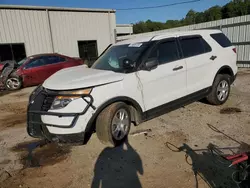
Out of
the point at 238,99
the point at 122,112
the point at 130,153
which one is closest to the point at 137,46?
the point at 122,112

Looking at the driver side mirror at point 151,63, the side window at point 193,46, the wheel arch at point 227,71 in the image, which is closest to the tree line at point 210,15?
the wheel arch at point 227,71

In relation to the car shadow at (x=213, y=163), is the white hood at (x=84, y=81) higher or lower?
higher

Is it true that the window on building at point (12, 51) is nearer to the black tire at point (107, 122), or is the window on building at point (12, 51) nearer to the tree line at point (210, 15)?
the black tire at point (107, 122)

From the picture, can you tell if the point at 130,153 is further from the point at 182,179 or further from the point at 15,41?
the point at 15,41

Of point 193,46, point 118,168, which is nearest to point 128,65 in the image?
point 118,168

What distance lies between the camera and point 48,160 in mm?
3428

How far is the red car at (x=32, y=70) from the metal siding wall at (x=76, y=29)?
559 cm

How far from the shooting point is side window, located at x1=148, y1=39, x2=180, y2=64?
4059 millimetres

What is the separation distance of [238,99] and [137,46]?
3.56 metres

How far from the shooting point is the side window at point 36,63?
9.73 meters

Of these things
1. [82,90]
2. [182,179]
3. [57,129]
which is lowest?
[182,179]

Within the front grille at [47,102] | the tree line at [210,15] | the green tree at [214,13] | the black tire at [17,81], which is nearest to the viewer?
the front grille at [47,102]

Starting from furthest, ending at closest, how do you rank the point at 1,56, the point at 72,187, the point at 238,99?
1. the point at 1,56
2. the point at 238,99
3. the point at 72,187

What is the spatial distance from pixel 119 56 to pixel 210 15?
74892 mm
